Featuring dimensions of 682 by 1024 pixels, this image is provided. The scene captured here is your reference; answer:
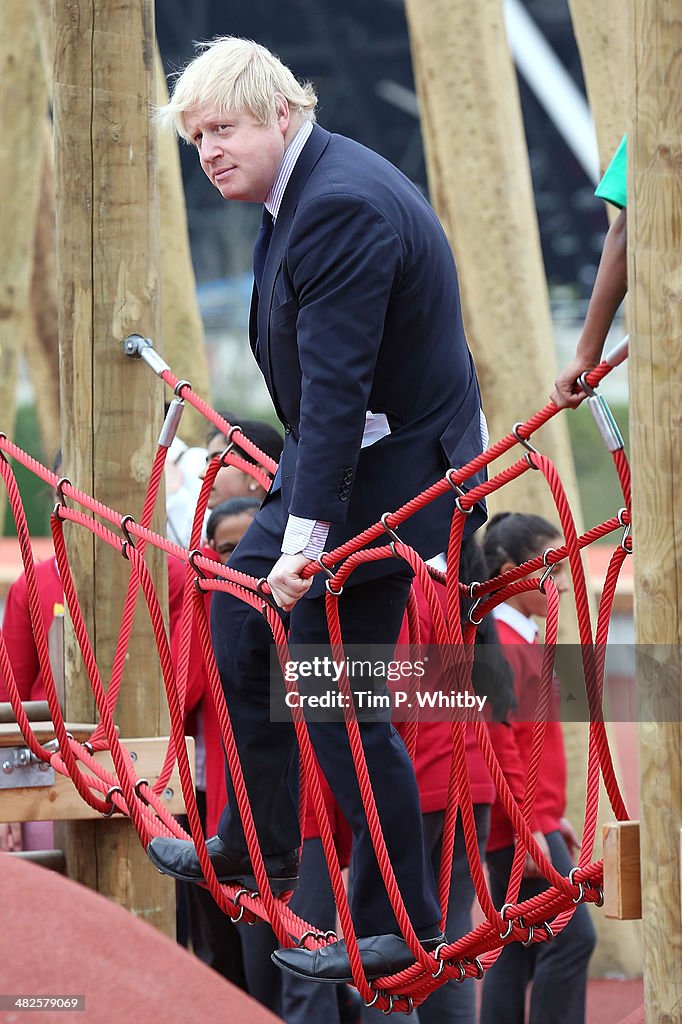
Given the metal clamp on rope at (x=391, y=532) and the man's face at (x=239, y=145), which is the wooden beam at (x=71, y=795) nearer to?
the metal clamp on rope at (x=391, y=532)

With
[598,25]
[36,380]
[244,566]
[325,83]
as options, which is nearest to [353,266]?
[244,566]

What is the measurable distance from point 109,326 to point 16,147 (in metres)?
3.09

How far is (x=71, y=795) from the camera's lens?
320 cm

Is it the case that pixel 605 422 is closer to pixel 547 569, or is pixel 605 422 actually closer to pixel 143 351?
pixel 547 569

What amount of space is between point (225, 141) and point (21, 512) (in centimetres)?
98

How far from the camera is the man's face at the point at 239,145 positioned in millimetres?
2338

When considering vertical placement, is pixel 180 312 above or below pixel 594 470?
below

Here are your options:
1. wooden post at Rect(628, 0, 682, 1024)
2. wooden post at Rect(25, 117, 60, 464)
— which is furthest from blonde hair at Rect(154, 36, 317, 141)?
wooden post at Rect(25, 117, 60, 464)

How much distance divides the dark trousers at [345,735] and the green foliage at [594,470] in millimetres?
15814

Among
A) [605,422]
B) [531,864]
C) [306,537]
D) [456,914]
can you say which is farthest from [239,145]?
[531,864]

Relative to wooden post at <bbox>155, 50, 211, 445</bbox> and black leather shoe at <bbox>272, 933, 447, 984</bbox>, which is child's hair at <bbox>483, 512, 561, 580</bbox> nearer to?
black leather shoe at <bbox>272, 933, 447, 984</bbox>

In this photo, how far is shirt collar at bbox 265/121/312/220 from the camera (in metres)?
2.37

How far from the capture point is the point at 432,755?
343cm

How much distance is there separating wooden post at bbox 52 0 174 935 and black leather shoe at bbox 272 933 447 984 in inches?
36.1
